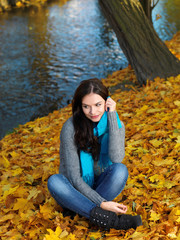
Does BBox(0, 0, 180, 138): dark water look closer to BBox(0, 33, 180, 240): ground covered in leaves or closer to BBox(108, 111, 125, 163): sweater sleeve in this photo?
BBox(0, 33, 180, 240): ground covered in leaves

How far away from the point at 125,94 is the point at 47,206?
304 cm

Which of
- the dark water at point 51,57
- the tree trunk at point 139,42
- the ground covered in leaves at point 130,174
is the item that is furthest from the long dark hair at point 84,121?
the dark water at point 51,57

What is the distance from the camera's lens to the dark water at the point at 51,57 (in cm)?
627

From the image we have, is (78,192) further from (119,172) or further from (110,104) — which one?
(110,104)

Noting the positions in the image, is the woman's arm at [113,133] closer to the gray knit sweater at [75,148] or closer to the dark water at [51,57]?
the gray knit sweater at [75,148]

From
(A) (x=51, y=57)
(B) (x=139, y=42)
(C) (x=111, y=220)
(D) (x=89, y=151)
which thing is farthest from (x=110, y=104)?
(A) (x=51, y=57)

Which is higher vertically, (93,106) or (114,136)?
(93,106)

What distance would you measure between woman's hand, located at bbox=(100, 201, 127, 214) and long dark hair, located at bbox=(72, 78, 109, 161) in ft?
1.45

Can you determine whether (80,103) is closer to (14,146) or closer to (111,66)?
(14,146)

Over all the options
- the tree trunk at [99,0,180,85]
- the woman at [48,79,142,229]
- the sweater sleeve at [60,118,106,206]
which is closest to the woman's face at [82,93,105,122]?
the woman at [48,79,142,229]

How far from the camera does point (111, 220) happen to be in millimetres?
2148

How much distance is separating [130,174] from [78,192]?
792 mm

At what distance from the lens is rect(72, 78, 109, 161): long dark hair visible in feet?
7.50

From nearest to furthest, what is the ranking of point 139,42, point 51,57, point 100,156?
Result: point 100,156 < point 139,42 < point 51,57
